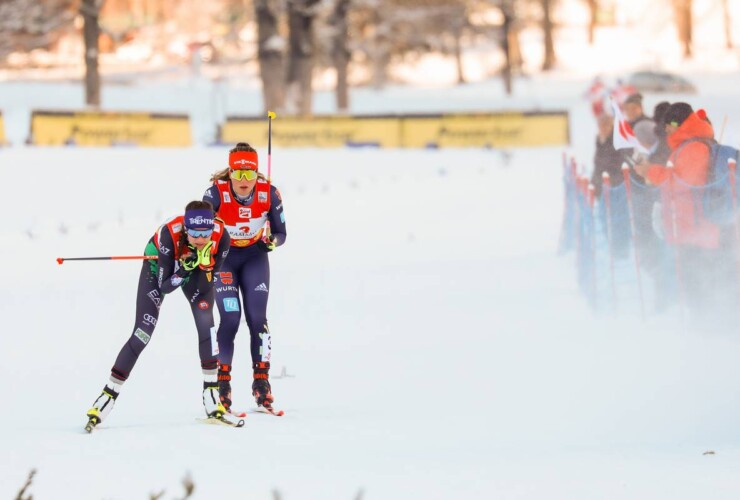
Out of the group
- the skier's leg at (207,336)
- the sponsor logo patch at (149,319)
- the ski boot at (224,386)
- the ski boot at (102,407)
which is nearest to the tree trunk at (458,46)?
the ski boot at (224,386)

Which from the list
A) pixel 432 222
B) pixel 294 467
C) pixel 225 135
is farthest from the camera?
pixel 225 135

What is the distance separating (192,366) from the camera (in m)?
11.9

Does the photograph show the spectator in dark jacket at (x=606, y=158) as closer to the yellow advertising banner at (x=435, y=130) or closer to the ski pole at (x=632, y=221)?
the ski pole at (x=632, y=221)

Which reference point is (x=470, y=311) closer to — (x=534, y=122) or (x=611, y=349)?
(x=611, y=349)

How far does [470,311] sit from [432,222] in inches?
314

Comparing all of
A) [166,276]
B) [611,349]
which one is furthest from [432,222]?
[166,276]

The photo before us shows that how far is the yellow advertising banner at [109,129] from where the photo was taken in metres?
32.6

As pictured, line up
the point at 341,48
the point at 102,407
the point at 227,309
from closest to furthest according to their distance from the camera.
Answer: the point at 102,407 → the point at 227,309 → the point at 341,48

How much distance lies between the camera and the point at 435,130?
36.3 meters

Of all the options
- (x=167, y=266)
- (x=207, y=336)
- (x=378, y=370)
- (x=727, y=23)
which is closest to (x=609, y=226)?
(x=378, y=370)

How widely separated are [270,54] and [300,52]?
1.11m

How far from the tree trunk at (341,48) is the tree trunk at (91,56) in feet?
28.5

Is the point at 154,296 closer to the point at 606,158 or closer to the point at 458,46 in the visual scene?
the point at 606,158

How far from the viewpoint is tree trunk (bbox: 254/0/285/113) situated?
4344 centimetres
